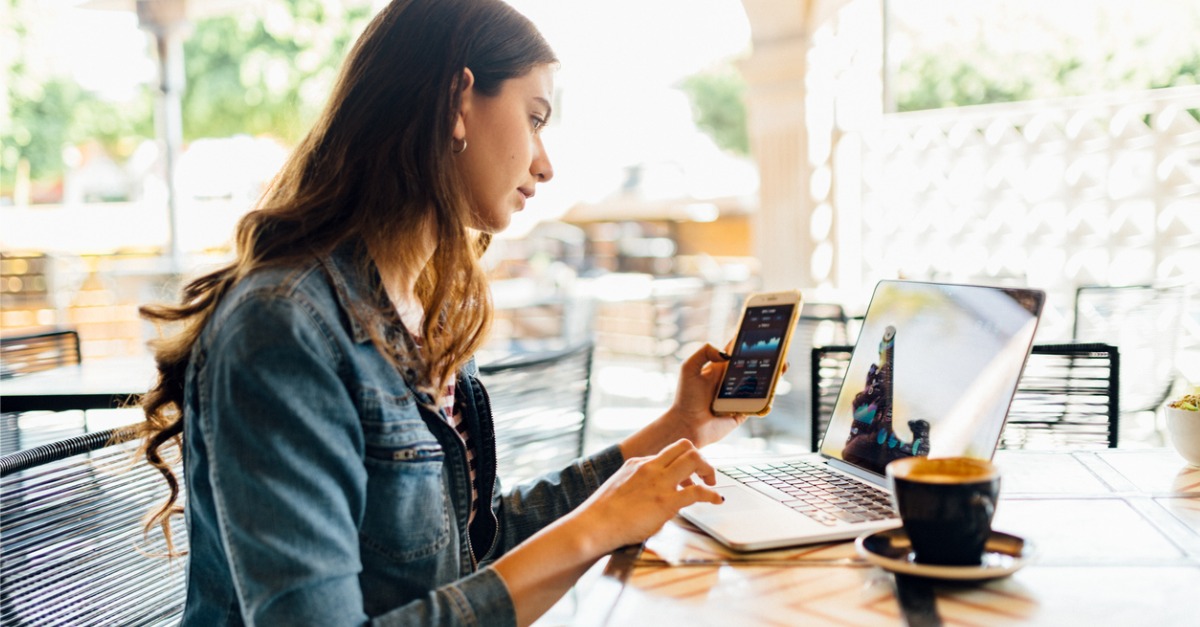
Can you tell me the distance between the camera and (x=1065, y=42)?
9.10 m

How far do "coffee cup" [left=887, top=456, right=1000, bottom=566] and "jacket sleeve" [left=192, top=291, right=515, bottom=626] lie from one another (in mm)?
404

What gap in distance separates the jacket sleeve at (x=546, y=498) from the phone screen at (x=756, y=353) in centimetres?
18

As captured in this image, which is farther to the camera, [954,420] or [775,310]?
[775,310]

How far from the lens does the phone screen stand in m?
1.32

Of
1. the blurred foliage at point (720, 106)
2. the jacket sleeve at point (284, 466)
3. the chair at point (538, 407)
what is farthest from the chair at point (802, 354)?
the blurred foliage at point (720, 106)

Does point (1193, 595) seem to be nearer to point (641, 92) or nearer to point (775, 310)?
point (775, 310)

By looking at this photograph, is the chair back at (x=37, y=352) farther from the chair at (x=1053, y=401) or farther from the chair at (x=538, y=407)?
the chair at (x=1053, y=401)

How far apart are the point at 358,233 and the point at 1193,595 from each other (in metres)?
0.81

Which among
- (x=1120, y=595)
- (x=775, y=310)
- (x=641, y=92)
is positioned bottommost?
(x=1120, y=595)

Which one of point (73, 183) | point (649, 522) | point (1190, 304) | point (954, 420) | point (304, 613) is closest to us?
point (304, 613)

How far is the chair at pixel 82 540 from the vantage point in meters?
1.18

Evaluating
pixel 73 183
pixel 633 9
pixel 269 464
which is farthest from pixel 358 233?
pixel 73 183

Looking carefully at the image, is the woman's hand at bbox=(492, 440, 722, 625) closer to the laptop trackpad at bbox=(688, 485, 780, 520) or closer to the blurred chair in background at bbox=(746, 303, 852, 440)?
the laptop trackpad at bbox=(688, 485, 780, 520)

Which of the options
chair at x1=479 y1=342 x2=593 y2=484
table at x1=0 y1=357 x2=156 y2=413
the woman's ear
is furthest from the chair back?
the woman's ear
